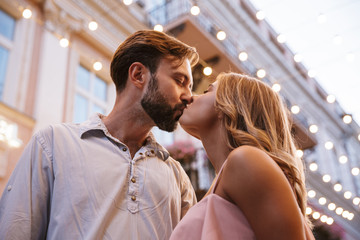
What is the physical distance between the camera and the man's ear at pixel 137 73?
9.07ft

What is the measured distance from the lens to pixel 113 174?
2.17 m

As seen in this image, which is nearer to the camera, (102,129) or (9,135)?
(102,129)

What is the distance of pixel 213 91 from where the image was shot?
211cm

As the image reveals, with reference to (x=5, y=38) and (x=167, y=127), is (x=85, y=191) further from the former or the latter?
(x=5, y=38)

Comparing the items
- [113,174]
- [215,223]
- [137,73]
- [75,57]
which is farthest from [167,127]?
[75,57]

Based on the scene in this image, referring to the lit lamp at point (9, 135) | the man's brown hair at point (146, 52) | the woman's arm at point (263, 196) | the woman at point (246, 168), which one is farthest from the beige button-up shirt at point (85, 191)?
the lit lamp at point (9, 135)

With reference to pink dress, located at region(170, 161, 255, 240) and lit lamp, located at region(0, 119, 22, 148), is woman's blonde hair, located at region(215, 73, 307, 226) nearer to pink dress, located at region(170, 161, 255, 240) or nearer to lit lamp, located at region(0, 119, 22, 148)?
pink dress, located at region(170, 161, 255, 240)

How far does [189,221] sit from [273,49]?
1460 centimetres

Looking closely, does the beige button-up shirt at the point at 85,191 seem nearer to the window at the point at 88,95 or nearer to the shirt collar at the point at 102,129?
the shirt collar at the point at 102,129

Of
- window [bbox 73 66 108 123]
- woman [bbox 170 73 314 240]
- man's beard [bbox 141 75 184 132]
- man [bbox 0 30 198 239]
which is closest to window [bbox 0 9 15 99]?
window [bbox 73 66 108 123]

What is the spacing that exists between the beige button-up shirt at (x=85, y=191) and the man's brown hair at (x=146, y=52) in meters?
0.60

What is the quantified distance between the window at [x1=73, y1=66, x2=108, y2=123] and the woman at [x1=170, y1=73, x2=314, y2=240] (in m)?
6.65

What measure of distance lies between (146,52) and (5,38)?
5700mm

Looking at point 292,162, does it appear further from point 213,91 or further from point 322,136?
point 322,136
